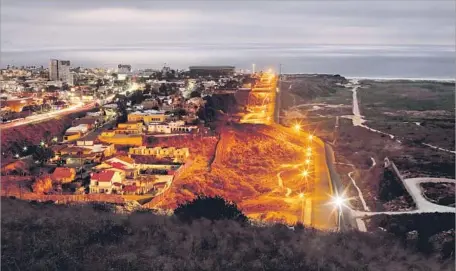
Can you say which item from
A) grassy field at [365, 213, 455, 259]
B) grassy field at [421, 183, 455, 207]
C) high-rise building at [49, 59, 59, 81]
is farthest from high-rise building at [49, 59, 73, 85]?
grassy field at [365, 213, 455, 259]

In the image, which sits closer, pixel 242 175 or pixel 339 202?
pixel 339 202

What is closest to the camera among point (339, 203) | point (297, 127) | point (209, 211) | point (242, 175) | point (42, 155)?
point (209, 211)

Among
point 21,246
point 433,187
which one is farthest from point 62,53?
point 21,246

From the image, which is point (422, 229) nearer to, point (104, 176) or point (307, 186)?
point (307, 186)

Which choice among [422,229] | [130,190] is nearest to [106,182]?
[130,190]

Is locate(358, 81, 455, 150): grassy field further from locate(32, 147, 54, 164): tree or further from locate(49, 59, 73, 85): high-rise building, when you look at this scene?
locate(49, 59, 73, 85): high-rise building

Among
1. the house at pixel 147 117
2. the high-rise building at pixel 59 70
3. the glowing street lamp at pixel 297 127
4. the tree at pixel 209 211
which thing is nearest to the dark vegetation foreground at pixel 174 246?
the tree at pixel 209 211

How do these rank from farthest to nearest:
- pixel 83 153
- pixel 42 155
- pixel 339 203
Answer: pixel 83 153 < pixel 42 155 < pixel 339 203
